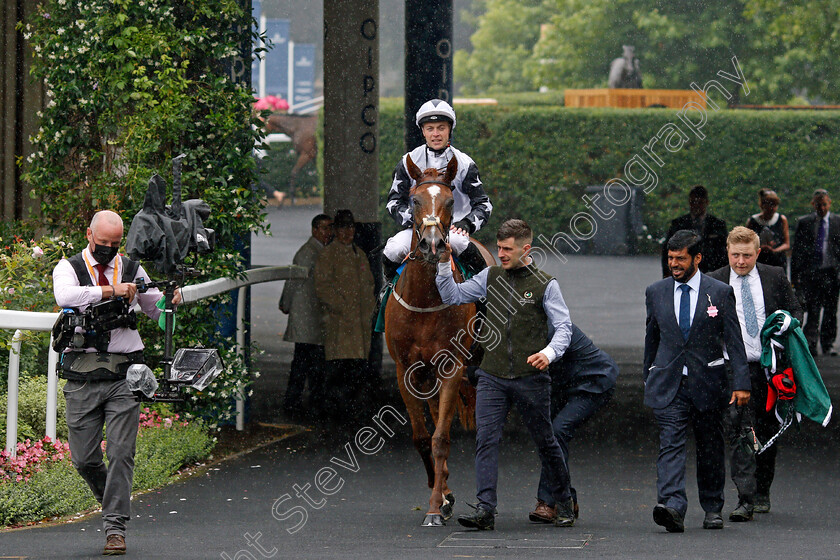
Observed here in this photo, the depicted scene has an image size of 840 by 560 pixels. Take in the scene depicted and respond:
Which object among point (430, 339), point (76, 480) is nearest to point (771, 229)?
point (430, 339)

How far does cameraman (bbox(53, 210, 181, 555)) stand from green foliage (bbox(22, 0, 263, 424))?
2.82 metres

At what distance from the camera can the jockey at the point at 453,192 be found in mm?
8539

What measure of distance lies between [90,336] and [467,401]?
3047 millimetres

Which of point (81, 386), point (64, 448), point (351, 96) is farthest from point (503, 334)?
point (351, 96)

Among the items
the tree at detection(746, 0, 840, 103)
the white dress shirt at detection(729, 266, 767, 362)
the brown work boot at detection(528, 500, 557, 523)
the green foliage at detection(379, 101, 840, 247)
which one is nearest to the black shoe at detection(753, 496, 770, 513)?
the white dress shirt at detection(729, 266, 767, 362)

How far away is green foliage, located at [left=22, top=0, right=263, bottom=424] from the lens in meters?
10.2

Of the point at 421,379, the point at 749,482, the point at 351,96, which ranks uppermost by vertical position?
the point at 351,96

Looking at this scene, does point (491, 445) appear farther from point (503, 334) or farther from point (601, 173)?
point (601, 173)

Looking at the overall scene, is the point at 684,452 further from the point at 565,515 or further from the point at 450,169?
the point at 450,169

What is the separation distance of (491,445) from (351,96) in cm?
716

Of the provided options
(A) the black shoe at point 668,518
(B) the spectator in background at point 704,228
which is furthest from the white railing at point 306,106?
(A) the black shoe at point 668,518

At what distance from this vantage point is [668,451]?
7930mm

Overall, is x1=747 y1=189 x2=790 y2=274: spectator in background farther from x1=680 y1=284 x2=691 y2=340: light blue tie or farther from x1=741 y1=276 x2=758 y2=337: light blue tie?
x1=680 y1=284 x2=691 y2=340: light blue tie

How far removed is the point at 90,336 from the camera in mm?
7297
